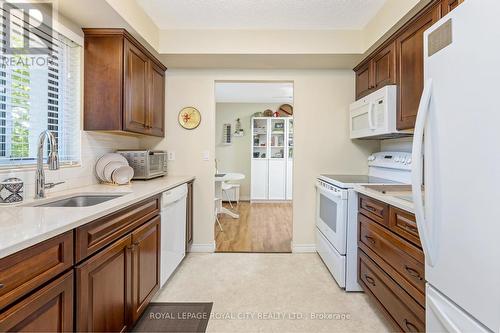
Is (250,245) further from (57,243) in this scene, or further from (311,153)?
(57,243)

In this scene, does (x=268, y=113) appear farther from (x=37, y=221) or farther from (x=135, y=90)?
(x=37, y=221)

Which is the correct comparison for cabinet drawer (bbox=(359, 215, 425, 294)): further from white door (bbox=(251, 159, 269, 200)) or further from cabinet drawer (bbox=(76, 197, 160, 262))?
white door (bbox=(251, 159, 269, 200))

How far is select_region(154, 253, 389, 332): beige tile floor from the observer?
185 cm

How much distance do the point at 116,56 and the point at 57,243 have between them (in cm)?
169

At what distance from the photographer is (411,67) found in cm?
200

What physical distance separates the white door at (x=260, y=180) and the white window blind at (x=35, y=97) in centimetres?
446

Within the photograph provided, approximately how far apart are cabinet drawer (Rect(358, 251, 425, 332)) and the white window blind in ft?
7.91

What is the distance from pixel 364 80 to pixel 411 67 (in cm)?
90

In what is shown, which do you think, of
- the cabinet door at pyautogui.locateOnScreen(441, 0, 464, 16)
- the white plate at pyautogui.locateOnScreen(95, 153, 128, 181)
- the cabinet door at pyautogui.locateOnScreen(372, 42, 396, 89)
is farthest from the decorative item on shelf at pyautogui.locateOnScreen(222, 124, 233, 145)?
the cabinet door at pyautogui.locateOnScreen(441, 0, 464, 16)

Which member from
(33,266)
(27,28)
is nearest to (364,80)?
(27,28)

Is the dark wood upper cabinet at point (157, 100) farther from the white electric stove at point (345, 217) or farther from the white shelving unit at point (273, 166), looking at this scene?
the white shelving unit at point (273, 166)

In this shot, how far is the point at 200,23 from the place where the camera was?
259 cm

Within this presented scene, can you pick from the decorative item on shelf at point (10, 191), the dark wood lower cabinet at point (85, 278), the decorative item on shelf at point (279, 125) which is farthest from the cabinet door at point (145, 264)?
the decorative item on shelf at point (279, 125)

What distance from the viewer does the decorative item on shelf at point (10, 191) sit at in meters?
1.39
